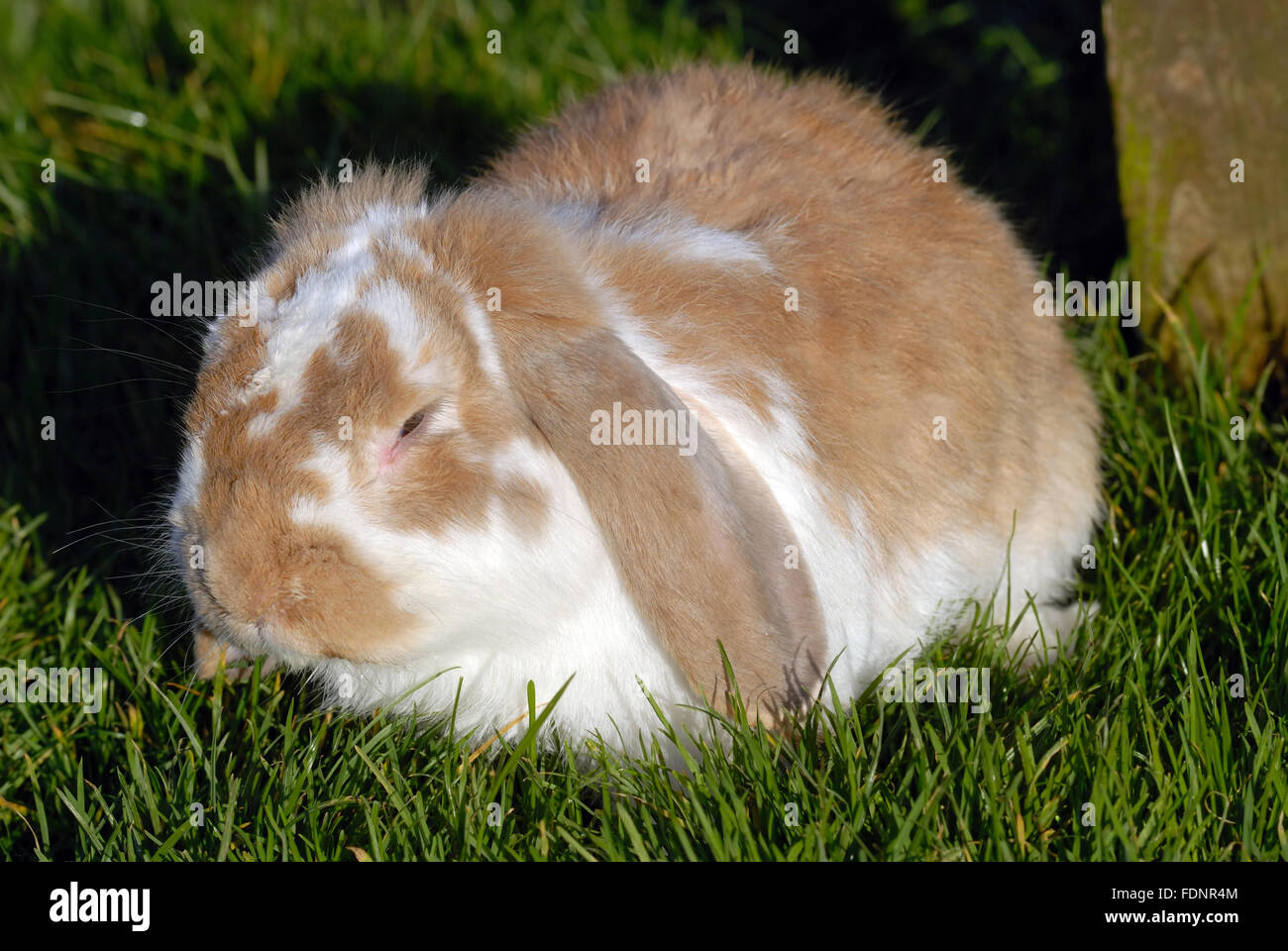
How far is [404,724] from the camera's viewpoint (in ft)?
9.56

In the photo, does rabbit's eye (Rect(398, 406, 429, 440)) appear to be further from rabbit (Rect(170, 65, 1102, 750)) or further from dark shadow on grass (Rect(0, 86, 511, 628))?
dark shadow on grass (Rect(0, 86, 511, 628))

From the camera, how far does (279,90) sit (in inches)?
199

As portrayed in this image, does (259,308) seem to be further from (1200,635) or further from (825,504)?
(1200,635)

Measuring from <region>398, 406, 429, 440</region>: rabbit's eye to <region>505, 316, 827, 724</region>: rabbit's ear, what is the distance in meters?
0.17

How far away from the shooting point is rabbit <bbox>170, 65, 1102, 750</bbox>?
7.84ft

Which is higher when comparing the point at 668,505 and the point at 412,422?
the point at 412,422

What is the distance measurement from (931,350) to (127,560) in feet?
7.23

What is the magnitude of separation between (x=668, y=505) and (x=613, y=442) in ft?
0.49

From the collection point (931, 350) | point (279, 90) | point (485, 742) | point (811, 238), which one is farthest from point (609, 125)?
point (279, 90)

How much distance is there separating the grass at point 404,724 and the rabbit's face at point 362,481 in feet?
1.61

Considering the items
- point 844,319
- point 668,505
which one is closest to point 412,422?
point 668,505

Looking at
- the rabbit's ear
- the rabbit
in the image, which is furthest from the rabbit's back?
the rabbit's ear

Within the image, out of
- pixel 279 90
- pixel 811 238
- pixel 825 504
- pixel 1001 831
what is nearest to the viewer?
pixel 1001 831

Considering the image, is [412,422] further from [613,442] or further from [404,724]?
[404,724]
